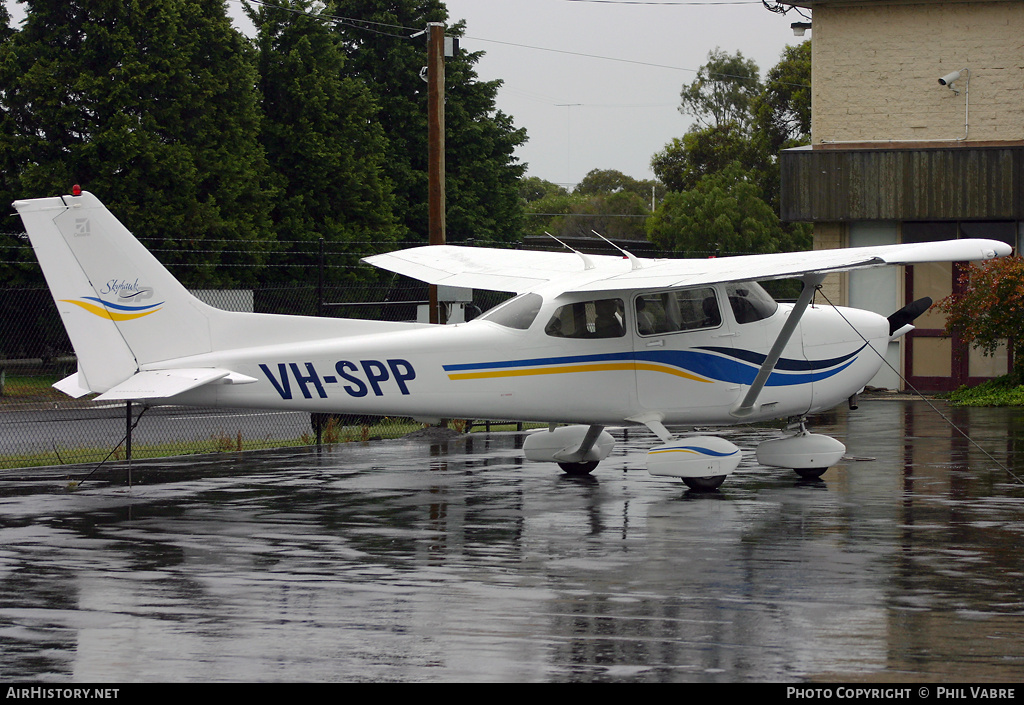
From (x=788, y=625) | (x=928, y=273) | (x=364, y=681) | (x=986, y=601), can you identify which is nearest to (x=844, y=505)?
(x=986, y=601)

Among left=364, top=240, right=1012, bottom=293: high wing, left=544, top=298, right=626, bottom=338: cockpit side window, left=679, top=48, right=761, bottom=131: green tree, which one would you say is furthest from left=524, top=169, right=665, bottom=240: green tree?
left=544, top=298, right=626, bottom=338: cockpit side window

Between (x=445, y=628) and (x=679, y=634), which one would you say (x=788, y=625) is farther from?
(x=445, y=628)

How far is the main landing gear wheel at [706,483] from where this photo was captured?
12.6m

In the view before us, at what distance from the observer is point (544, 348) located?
1273 cm

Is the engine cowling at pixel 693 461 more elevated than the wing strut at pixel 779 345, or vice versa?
the wing strut at pixel 779 345

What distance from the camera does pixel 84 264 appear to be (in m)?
11.7

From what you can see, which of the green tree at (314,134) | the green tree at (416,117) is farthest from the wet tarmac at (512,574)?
the green tree at (416,117)

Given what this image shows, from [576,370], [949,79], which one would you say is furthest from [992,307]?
[576,370]

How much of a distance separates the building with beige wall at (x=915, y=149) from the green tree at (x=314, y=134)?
20500 mm

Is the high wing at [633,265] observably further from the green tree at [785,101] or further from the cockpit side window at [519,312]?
the green tree at [785,101]

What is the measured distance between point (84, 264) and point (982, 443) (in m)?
11.7

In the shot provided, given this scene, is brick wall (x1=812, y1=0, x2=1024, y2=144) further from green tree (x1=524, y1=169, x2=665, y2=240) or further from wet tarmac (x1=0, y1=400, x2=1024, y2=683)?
green tree (x1=524, y1=169, x2=665, y2=240)

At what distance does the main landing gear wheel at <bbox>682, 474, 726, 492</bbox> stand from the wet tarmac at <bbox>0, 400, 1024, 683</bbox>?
0.42 feet

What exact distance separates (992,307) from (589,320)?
1209 cm
